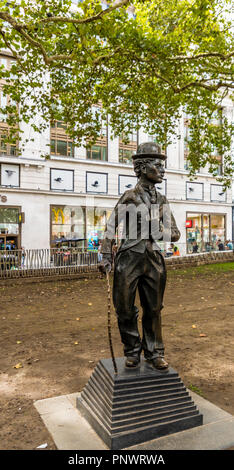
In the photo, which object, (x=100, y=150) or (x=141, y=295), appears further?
(x=100, y=150)

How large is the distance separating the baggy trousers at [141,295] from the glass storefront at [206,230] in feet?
87.9

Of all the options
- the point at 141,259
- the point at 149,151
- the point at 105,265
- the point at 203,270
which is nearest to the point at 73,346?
the point at 105,265

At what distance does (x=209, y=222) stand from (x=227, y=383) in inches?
1139

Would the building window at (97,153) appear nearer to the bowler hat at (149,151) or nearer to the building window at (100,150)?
the building window at (100,150)

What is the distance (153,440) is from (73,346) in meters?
3.27

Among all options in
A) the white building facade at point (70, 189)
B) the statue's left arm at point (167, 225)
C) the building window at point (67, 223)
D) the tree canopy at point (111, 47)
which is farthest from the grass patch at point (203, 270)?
the statue's left arm at point (167, 225)

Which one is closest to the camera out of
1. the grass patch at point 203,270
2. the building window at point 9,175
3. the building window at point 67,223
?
the grass patch at point 203,270

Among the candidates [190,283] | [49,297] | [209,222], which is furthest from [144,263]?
[209,222]

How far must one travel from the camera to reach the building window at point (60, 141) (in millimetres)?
24000

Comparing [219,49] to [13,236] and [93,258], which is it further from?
[13,236]

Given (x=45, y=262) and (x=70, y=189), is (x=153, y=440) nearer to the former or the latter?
(x=45, y=262)

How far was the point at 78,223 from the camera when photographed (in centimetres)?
2514
